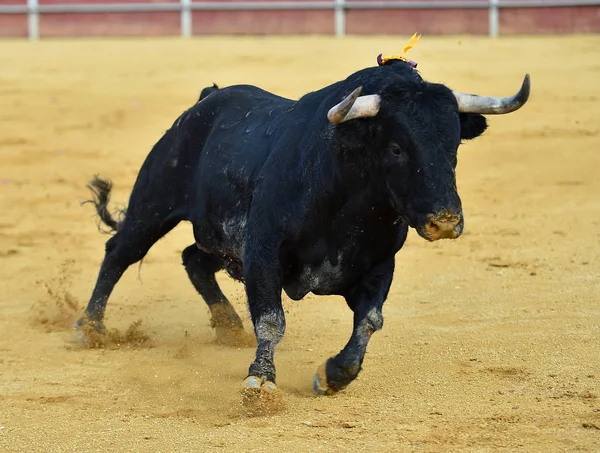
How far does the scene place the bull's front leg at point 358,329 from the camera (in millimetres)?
5176

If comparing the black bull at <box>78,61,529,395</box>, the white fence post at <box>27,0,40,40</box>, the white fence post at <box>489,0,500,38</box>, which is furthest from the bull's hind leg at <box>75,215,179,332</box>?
the white fence post at <box>27,0,40,40</box>

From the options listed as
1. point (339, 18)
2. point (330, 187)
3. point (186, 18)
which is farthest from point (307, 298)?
point (186, 18)

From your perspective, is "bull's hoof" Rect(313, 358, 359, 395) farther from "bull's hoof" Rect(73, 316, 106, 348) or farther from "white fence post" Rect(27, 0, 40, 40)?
"white fence post" Rect(27, 0, 40, 40)

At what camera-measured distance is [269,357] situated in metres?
5.15

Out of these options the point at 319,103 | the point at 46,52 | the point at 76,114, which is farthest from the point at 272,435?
the point at 46,52

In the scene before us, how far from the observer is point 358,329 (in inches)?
208

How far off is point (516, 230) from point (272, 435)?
4.98 metres

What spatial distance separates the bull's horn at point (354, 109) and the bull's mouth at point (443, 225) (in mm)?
537

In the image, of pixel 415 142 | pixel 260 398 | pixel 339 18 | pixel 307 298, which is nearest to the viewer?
pixel 415 142

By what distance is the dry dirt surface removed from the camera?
4.83 meters

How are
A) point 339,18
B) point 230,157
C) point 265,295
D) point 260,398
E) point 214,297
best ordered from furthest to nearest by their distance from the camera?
point 339,18 < point 214,297 < point 230,157 < point 265,295 < point 260,398

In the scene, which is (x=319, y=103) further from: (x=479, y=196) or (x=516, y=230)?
(x=479, y=196)

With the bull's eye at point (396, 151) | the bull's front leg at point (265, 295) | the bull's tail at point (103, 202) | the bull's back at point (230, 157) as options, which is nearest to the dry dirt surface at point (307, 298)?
the bull's front leg at point (265, 295)

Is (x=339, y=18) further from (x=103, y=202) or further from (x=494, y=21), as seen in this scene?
(x=103, y=202)
